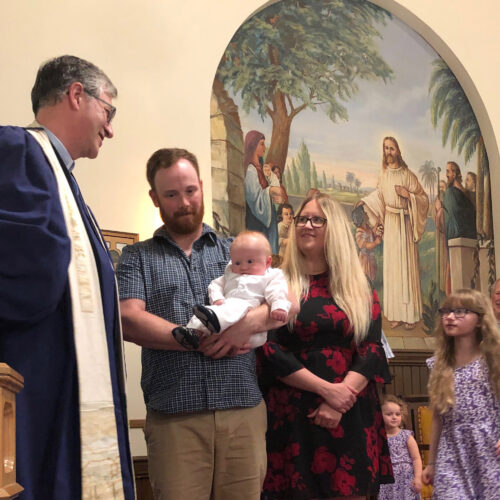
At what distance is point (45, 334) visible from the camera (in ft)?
8.09

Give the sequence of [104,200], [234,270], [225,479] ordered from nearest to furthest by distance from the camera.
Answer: [225,479]
[234,270]
[104,200]

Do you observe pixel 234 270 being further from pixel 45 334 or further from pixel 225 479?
pixel 45 334

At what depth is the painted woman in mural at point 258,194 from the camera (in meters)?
8.18

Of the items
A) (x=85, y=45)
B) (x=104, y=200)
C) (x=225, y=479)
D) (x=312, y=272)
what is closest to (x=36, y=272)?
(x=225, y=479)

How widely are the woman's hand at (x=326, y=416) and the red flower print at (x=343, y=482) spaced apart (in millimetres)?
200

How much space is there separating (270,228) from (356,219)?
1.29 m

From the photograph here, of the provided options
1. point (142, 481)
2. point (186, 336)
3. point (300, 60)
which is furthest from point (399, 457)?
point (300, 60)

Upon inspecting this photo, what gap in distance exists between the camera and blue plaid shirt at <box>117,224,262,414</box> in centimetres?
314

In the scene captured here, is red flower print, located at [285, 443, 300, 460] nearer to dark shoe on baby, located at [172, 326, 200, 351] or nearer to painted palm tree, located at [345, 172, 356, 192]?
dark shoe on baby, located at [172, 326, 200, 351]

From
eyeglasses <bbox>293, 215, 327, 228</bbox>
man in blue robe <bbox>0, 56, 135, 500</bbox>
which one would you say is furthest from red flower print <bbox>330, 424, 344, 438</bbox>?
man in blue robe <bbox>0, 56, 135, 500</bbox>

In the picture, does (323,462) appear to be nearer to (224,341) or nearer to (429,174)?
(224,341)

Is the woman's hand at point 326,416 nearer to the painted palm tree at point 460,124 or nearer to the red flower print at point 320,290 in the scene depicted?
the red flower print at point 320,290

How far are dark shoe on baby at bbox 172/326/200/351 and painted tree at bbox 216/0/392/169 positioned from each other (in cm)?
547

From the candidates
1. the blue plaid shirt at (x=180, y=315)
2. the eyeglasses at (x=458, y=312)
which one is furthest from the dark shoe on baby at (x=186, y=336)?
the eyeglasses at (x=458, y=312)
